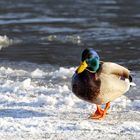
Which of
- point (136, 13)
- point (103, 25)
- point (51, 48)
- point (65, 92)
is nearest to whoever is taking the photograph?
point (65, 92)

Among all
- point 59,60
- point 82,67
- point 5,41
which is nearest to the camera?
point 82,67

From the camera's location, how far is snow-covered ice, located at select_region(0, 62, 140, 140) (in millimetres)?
6688

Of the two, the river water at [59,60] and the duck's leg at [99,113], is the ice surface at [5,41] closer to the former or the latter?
the river water at [59,60]

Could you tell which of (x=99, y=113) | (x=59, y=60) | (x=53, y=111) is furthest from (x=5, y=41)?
(x=99, y=113)

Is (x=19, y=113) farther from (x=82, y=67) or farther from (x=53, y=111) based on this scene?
(x=82, y=67)

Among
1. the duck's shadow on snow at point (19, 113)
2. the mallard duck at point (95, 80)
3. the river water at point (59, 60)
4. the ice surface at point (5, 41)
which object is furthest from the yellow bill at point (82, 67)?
the ice surface at point (5, 41)

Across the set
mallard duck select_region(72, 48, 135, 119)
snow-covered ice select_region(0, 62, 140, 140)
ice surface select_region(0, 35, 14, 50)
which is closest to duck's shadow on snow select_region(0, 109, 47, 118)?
snow-covered ice select_region(0, 62, 140, 140)

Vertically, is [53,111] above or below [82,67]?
below

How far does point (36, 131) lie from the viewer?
6758mm

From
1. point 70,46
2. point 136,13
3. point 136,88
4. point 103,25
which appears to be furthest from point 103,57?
point 136,13

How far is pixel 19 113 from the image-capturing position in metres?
7.66

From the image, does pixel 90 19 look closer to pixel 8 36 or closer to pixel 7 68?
pixel 8 36

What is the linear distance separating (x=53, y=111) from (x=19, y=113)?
17.3 inches

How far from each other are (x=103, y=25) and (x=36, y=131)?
10368mm
